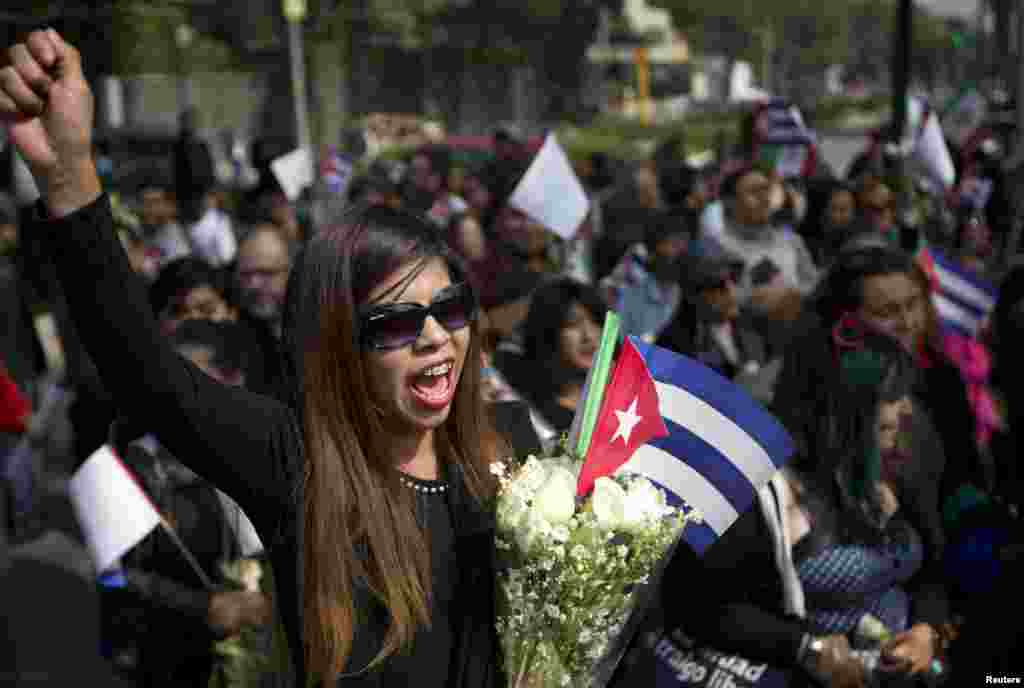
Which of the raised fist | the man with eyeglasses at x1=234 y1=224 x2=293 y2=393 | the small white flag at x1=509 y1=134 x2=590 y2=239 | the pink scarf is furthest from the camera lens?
the small white flag at x1=509 y1=134 x2=590 y2=239

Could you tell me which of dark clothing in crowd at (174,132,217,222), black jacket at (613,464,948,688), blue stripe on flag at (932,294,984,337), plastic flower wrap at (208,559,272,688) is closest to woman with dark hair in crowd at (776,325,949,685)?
black jacket at (613,464,948,688)

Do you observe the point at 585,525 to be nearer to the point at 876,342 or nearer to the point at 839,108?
the point at 876,342

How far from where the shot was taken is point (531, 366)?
5262mm

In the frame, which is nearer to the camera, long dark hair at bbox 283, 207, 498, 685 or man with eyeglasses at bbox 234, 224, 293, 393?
long dark hair at bbox 283, 207, 498, 685

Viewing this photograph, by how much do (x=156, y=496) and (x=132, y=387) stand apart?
2.17 meters

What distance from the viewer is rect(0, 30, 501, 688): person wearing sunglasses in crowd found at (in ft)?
7.89

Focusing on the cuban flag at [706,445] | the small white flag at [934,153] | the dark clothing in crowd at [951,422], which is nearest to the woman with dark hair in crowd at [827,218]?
the small white flag at [934,153]

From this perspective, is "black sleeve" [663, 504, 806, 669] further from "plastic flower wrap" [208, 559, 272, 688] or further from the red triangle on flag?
the red triangle on flag

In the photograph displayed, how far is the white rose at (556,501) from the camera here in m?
2.33

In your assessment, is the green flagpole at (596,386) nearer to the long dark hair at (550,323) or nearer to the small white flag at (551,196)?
the long dark hair at (550,323)

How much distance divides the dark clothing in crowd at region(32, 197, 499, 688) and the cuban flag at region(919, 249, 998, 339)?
4.41 metres

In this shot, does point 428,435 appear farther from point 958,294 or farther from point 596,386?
point 958,294

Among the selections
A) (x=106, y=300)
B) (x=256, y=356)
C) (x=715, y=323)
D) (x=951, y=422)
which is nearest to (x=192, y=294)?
(x=256, y=356)

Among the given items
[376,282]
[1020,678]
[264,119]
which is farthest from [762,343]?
[264,119]
